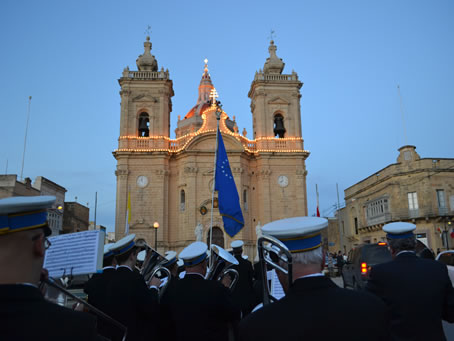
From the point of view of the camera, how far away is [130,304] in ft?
14.1

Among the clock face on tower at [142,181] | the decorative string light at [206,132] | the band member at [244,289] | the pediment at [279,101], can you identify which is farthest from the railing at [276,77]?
the band member at [244,289]

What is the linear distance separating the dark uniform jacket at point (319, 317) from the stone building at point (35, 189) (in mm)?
27156

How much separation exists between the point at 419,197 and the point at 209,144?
62.8 ft

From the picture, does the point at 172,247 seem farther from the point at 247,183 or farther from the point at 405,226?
the point at 405,226

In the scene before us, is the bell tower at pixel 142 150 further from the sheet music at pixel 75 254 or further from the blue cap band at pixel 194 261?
the sheet music at pixel 75 254

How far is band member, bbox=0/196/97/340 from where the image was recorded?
1.70 meters

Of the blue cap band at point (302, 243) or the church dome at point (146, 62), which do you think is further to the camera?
the church dome at point (146, 62)

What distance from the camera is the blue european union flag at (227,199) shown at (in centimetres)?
1205

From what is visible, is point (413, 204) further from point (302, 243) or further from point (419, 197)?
point (302, 243)

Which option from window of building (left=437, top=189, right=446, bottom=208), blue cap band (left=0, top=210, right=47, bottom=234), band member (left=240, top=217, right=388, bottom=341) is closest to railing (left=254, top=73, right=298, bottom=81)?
window of building (left=437, top=189, right=446, bottom=208)

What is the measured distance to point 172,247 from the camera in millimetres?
31188

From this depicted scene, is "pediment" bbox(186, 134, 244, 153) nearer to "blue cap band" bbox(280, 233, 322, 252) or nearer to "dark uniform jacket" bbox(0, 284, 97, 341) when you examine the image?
"blue cap band" bbox(280, 233, 322, 252)

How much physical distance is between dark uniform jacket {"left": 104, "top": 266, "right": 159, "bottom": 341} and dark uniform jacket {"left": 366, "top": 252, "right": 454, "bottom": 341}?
8.73ft

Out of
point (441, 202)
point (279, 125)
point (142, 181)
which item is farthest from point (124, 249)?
point (441, 202)
